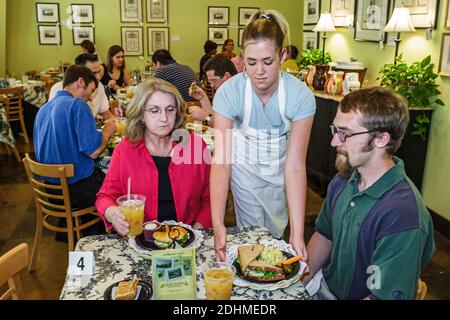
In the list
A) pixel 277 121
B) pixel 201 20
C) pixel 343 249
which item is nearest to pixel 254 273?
pixel 343 249

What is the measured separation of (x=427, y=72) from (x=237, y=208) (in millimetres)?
2230

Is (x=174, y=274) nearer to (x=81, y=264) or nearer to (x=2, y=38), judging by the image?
(x=81, y=264)

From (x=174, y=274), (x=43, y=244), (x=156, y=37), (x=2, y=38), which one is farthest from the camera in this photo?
(x=156, y=37)

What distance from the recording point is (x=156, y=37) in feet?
28.1

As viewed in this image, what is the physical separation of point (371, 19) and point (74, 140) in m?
3.51

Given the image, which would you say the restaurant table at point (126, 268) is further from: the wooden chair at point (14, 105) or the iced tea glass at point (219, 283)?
the wooden chair at point (14, 105)

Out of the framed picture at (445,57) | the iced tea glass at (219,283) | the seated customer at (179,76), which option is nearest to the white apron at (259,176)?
the iced tea glass at (219,283)

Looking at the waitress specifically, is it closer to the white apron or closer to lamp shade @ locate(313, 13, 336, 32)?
the white apron

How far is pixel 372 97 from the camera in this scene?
145 centimetres

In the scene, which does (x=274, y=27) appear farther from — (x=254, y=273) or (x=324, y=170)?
(x=324, y=170)

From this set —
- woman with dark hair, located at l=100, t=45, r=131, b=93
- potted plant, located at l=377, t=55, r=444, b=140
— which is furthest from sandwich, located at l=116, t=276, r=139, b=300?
woman with dark hair, located at l=100, t=45, r=131, b=93

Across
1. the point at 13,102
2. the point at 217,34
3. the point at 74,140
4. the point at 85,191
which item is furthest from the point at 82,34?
the point at 85,191

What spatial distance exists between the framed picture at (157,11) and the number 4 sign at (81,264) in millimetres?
7714

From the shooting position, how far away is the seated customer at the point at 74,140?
2816mm
